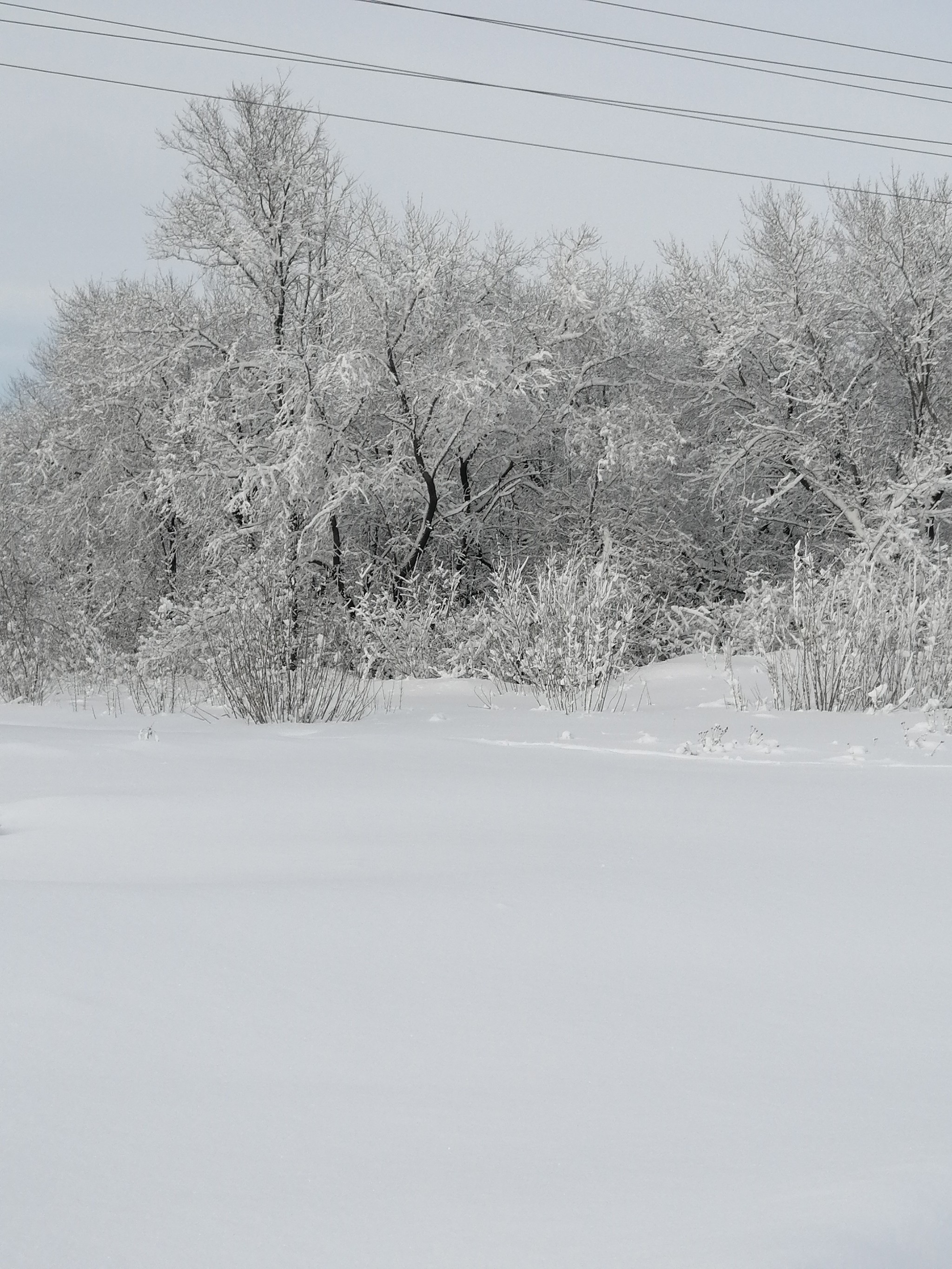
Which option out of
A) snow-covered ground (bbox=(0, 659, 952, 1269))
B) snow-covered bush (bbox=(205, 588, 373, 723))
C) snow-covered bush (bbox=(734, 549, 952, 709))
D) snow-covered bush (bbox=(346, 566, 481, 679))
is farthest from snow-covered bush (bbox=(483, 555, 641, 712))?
snow-covered ground (bbox=(0, 659, 952, 1269))

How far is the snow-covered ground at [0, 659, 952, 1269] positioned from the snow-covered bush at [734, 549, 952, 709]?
13.6 feet

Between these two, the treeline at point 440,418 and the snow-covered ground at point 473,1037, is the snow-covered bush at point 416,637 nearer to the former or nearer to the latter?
the treeline at point 440,418

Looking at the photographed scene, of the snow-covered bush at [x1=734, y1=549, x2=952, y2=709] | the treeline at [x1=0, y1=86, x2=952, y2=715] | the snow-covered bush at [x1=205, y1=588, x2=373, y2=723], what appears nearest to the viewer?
the snow-covered bush at [x1=734, y1=549, x2=952, y2=709]

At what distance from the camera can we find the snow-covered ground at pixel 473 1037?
4.36ft

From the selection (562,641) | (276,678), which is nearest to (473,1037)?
(276,678)

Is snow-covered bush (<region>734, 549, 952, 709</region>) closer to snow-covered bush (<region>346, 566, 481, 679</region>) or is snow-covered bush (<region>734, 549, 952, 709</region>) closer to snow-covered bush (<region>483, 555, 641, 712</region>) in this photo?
snow-covered bush (<region>483, 555, 641, 712</region>)

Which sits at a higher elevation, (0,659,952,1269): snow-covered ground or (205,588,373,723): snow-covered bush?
(205,588,373,723): snow-covered bush

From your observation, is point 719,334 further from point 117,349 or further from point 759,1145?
point 759,1145

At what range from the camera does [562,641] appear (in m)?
9.60

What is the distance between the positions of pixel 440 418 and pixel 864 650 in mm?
8549

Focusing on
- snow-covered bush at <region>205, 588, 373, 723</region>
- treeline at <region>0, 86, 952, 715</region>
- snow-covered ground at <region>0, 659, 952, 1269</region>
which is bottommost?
snow-covered ground at <region>0, 659, 952, 1269</region>

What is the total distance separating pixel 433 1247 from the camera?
4.23 feet

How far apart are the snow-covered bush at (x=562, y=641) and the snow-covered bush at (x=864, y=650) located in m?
1.31

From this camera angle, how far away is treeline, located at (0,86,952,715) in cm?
1500
